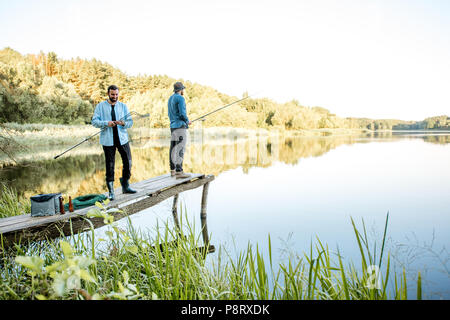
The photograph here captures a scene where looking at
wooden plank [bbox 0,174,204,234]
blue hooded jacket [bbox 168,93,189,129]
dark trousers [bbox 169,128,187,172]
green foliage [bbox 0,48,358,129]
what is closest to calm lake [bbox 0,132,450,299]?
wooden plank [bbox 0,174,204,234]

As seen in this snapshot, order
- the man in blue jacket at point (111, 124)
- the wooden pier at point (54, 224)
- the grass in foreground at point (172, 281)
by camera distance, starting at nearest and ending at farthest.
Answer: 1. the grass in foreground at point (172, 281)
2. the wooden pier at point (54, 224)
3. the man in blue jacket at point (111, 124)

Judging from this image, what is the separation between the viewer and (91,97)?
37.0 metres

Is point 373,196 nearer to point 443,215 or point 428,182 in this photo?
point 443,215

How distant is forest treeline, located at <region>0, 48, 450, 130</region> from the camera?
2261 cm

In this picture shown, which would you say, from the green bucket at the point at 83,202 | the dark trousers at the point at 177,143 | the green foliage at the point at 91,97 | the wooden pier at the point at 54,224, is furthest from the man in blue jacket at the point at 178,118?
the green foliage at the point at 91,97

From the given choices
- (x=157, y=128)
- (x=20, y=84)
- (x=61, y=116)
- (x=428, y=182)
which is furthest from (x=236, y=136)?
(x=428, y=182)

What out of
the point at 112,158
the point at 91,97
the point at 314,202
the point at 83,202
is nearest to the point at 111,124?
the point at 112,158

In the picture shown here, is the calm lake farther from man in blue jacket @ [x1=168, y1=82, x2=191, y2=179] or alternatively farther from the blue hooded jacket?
the blue hooded jacket

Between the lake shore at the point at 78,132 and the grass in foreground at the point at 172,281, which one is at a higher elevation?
the lake shore at the point at 78,132

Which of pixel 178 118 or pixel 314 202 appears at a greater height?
pixel 178 118

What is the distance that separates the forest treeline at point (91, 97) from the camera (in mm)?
22609

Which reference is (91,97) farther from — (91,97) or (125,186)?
(125,186)

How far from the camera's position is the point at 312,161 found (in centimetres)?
1856

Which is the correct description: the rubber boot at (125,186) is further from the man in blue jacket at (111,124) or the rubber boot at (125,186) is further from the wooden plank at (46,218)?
the man in blue jacket at (111,124)
